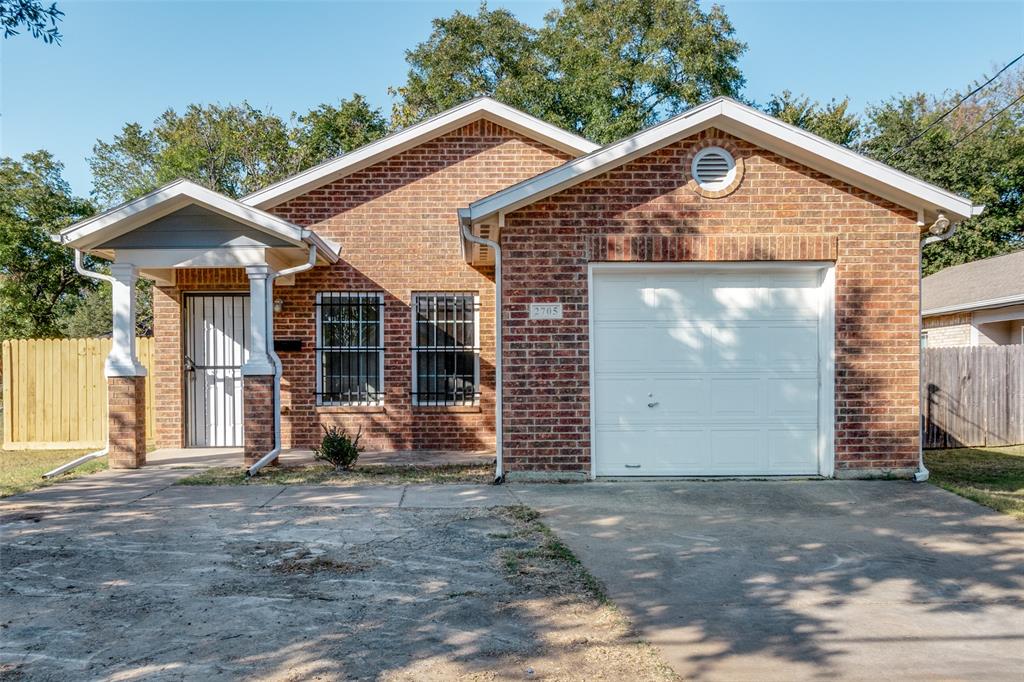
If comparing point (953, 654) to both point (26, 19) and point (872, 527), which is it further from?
point (26, 19)

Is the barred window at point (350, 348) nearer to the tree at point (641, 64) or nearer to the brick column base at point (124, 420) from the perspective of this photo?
the brick column base at point (124, 420)

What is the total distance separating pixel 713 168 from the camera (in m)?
8.60

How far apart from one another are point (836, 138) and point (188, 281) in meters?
27.2

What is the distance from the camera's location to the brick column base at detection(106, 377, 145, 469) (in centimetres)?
948

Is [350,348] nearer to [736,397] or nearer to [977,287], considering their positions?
[736,397]

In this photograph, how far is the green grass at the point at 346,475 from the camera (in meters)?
8.76

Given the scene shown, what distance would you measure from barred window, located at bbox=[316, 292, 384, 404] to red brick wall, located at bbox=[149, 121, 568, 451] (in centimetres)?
14

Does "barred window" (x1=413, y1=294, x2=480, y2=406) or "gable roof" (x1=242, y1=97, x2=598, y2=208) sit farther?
"barred window" (x1=413, y1=294, x2=480, y2=406)

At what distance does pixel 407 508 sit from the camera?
23.9 feet

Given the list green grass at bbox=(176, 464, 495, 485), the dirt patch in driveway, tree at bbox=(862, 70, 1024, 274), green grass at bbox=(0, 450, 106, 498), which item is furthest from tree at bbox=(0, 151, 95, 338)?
tree at bbox=(862, 70, 1024, 274)

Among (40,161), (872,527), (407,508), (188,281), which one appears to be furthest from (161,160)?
(872,527)

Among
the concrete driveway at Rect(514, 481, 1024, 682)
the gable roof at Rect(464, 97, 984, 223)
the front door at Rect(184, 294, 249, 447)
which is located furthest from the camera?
the front door at Rect(184, 294, 249, 447)

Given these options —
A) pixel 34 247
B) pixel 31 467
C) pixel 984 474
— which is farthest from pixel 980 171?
pixel 34 247

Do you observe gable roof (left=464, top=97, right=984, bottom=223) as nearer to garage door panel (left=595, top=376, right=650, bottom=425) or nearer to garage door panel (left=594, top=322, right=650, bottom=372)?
garage door panel (left=594, top=322, right=650, bottom=372)
